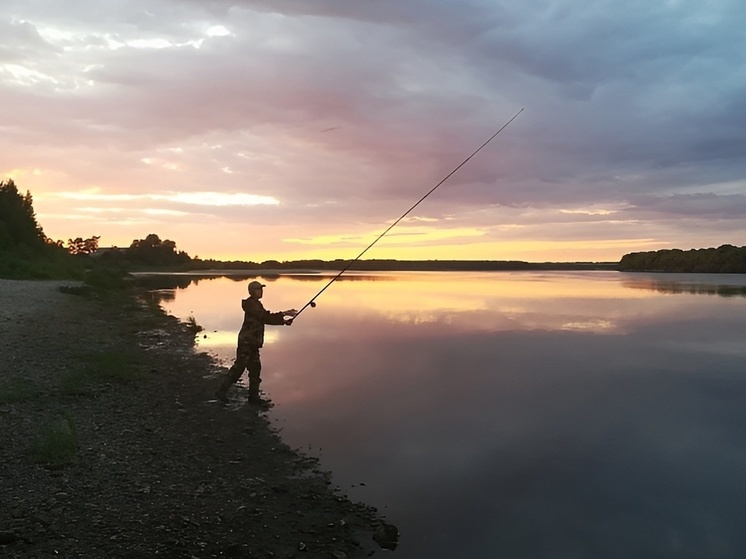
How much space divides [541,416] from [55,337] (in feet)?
48.4

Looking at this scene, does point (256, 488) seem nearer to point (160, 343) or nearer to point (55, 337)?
point (55, 337)

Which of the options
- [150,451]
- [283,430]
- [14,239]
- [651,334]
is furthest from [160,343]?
[14,239]

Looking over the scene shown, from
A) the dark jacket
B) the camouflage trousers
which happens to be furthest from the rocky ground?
the dark jacket

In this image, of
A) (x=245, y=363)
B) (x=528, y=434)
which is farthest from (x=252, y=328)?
(x=528, y=434)

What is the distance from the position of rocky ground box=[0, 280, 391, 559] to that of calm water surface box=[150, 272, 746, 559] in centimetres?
85

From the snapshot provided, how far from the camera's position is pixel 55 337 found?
18.0 meters

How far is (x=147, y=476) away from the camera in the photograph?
25.0ft

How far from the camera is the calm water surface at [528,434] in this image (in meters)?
7.59

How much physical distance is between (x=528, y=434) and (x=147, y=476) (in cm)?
731

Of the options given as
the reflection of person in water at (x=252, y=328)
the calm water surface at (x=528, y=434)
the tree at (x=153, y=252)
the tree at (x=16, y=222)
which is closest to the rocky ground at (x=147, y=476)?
the calm water surface at (x=528, y=434)

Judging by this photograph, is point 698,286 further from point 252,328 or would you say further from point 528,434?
point 252,328

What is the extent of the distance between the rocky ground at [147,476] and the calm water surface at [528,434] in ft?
2.80

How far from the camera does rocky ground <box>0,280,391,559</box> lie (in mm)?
5910

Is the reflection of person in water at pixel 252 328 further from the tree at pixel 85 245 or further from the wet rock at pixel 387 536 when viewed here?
the tree at pixel 85 245
